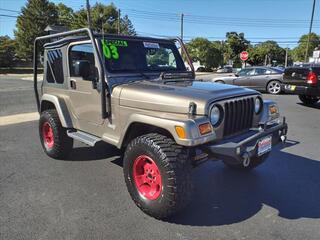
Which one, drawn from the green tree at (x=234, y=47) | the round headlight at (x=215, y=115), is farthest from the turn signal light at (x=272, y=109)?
the green tree at (x=234, y=47)

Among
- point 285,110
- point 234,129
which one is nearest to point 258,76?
point 285,110

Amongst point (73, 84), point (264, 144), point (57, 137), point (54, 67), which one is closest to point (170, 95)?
point (264, 144)

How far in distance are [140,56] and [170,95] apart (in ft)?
4.50

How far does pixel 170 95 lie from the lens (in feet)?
11.5

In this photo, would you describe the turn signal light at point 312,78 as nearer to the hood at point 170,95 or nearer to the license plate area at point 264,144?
the hood at point 170,95

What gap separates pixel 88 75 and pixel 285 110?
8.20 m

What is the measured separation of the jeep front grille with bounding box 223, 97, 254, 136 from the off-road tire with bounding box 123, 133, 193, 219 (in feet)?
1.99

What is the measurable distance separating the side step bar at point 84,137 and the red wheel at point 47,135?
640mm

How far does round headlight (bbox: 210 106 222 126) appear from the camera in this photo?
3.39 metres

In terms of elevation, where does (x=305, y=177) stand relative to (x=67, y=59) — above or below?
below

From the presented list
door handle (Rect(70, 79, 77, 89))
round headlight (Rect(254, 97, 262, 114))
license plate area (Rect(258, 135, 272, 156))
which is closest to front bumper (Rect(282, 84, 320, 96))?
round headlight (Rect(254, 97, 262, 114))

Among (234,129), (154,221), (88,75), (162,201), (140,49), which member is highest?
(140,49)

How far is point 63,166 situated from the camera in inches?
201

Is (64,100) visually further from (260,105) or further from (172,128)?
(260,105)
